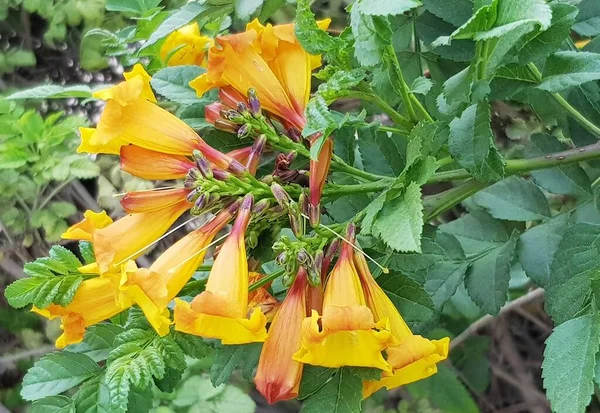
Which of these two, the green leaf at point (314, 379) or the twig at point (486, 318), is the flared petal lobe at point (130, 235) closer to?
the green leaf at point (314, 379)

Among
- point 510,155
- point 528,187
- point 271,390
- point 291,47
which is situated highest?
point 291,47

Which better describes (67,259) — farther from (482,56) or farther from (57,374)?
(482,56)

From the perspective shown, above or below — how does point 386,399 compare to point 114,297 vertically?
below

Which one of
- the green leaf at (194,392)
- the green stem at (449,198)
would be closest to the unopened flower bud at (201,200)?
the green stem at (449,198)

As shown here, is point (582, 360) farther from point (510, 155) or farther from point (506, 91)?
point (510, 155)

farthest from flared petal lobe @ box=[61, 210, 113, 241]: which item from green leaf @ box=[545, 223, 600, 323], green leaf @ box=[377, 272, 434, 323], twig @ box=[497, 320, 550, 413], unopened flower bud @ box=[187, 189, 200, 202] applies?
twig @ box=[497, 320, 550, 413]

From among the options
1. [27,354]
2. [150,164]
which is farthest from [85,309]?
[27,354]

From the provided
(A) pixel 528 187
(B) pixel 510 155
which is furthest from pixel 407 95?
(B) pixel 510 155
